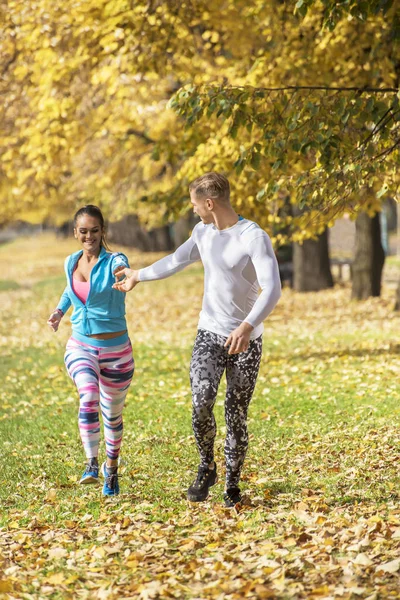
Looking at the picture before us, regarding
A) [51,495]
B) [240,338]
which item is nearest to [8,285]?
[51,495]

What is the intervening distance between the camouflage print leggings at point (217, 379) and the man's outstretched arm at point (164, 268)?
0.46m

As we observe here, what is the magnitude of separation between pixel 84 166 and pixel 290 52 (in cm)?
1310

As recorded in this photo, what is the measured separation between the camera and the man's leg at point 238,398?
565 cm

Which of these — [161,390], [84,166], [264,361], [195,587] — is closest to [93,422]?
[195,587]

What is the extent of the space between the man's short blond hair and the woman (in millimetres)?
745

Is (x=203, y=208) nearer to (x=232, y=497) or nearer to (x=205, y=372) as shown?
(x=205, y=372)

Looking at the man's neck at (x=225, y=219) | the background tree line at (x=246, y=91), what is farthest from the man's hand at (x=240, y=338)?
the background tree line at (x=246, y=91)

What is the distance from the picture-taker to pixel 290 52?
11891 millimetres

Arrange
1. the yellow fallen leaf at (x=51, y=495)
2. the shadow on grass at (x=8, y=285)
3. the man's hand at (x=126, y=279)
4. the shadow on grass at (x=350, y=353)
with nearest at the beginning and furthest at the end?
1. the man's hand at (x=126, y=279)
2. the yellow fallen leaf at (x=51, y=495)
3. the shadow on grass at (x=350, y=353)
4. the shadow on grass at (x=8, y=285)

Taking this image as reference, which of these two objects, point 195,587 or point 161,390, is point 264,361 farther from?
point 195,587

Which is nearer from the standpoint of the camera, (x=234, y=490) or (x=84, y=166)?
(x=234, y=490)

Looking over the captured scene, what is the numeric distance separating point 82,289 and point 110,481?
1345 mm

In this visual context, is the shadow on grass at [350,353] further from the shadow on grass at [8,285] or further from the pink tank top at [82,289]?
the shadow on grass at [8,285]

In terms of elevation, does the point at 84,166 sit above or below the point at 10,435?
above
